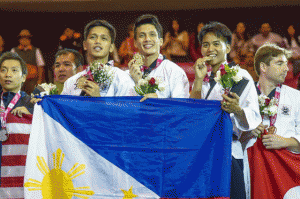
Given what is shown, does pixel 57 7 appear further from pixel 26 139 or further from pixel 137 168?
pixel 137 168

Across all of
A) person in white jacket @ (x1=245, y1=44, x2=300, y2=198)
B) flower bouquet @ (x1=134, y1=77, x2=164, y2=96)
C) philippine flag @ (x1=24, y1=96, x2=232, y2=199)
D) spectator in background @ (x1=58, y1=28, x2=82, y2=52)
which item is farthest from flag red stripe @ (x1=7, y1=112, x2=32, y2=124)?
spectator in background @ (x1=58, y1=28, x2=82, y2=52)

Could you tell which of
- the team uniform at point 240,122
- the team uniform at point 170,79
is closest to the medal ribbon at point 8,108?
the team uniform at point 170,79

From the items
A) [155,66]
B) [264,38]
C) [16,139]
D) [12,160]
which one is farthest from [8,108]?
[264,38]

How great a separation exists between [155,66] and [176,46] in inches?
185

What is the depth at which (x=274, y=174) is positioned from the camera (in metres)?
3.81

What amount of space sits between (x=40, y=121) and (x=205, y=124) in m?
1.39

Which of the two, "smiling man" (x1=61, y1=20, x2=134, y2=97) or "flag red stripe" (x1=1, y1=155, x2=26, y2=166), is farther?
"flag red stripe" (x1=1, y1=155, x2=26, y2=166)

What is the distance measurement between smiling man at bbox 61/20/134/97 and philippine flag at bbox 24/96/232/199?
0.40m

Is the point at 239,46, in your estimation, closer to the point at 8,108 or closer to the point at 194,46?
the point at 194,46

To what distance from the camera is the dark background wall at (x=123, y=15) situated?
30.9ft

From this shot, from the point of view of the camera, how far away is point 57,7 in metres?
9.66

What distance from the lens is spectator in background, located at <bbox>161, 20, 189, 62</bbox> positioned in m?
8.79

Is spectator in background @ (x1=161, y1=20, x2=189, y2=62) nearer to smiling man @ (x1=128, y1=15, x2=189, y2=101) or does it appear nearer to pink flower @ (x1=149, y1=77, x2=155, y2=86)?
smiling man @ (x1=128, y1=15, x2=189, y2=101)

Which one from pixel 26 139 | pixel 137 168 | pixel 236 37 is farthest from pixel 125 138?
pixel 236 37
